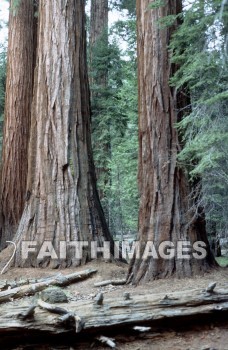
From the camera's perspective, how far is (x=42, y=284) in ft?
17.6

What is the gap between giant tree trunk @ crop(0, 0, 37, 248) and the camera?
9375mm

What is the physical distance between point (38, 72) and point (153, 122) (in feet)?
11.0

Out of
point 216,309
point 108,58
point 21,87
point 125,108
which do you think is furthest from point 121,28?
point 216,309

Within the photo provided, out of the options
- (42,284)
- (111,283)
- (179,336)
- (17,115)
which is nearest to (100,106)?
(17,115)

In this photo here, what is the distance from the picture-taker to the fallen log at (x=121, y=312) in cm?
351

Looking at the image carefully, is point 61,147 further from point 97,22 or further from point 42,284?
point 97,22

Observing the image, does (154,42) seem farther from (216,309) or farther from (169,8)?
(216,309)

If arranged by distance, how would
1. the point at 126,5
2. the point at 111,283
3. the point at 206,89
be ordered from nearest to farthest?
the point at 206,89, the point at 111,283, the point at 126,5

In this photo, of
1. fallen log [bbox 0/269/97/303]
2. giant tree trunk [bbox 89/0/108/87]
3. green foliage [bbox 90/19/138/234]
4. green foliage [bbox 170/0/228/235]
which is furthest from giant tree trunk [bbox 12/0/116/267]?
giant tree trunk [bbox 89/0/108/87]

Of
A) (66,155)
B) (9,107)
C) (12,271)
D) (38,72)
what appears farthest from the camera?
(9,107)

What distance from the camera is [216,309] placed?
380 centimetres

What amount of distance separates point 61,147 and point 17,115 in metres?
A: 3.45

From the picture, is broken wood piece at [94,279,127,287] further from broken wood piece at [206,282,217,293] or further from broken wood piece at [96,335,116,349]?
broken wood piece at [96,335,116,349]

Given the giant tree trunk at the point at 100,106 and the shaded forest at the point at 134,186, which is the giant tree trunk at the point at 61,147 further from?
the giant tree trunk at the point at 100,106
